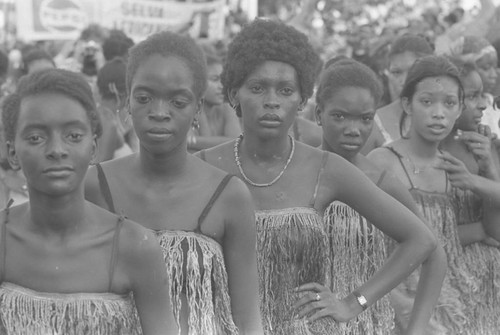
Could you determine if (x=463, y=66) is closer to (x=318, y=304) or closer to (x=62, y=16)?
(x=318, y=304)

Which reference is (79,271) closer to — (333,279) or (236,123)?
(333,279)

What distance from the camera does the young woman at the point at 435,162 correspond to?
6.02 m

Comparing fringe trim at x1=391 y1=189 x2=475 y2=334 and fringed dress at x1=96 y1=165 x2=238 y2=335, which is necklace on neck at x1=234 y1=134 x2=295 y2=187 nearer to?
fringed dress at x1=96 y1=165 x2=238 y2=335

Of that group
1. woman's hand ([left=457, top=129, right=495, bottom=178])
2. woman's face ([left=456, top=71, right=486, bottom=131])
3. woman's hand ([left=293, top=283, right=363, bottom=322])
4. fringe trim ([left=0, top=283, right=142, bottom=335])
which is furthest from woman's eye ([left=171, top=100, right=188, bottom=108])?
woman's face ([left=456, top=71, right=486, bottom=131])

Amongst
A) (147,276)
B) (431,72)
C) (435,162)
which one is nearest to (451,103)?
(431,72)

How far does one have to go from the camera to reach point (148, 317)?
12.4 feet

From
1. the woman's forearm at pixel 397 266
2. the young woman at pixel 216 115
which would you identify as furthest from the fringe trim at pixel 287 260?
the young woman at pixel 216 115

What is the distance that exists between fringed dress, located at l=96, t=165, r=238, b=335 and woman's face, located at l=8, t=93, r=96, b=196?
2.01ft

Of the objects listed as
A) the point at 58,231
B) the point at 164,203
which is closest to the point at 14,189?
the point at 164,203

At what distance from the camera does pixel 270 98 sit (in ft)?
15.5

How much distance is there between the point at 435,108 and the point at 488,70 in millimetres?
1773

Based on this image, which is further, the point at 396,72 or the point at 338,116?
the point at 396,72

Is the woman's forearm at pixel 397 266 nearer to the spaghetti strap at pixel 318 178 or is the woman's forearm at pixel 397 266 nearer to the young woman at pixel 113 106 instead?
the spaghetti strap at pixel 318 178

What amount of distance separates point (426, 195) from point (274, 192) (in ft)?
4.73
